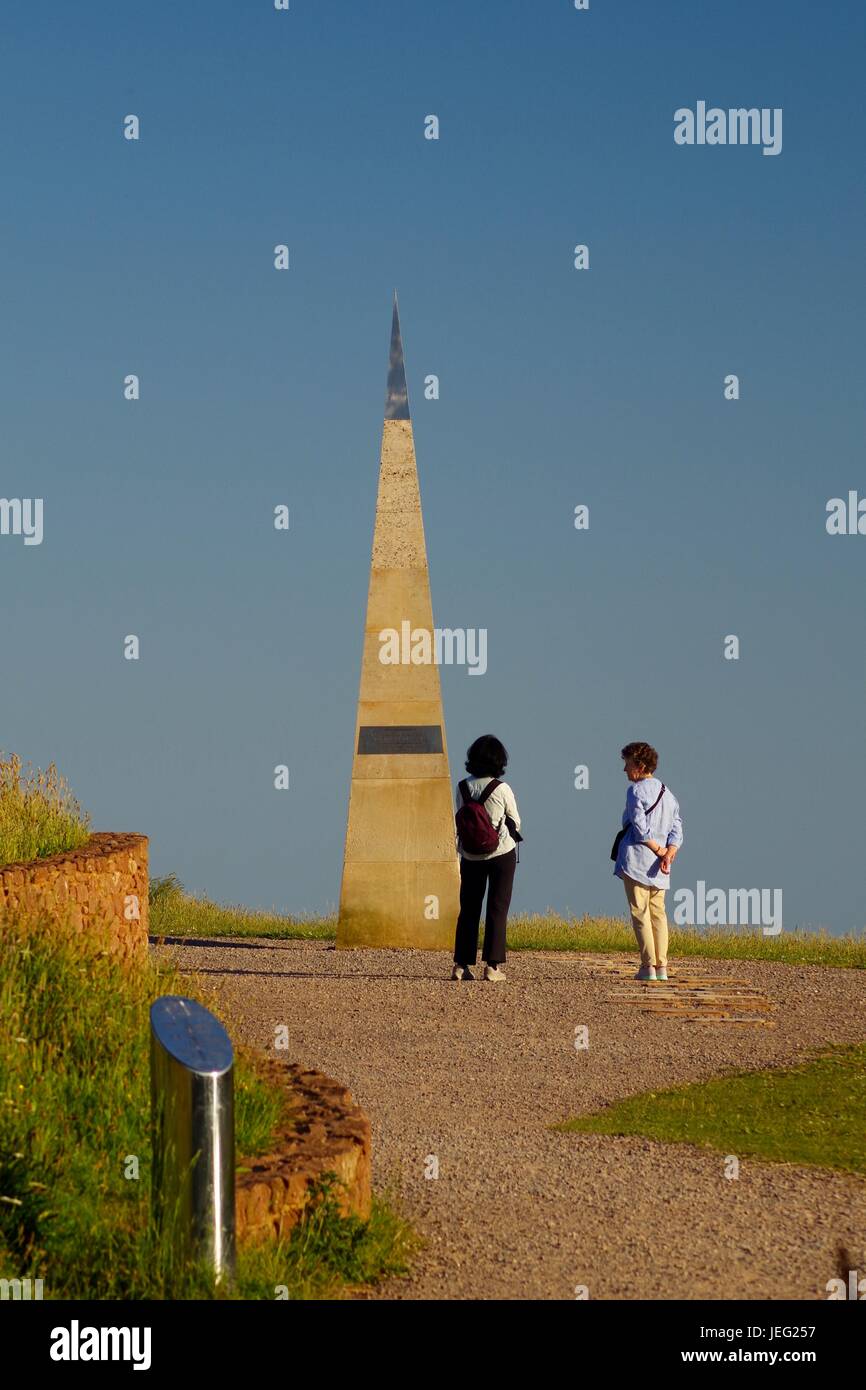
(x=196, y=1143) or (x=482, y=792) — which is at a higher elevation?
(x=482, y=792)

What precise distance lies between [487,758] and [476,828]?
801 millimetres

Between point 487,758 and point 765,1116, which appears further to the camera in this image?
point 487,758

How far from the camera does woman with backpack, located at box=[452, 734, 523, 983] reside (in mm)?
15250

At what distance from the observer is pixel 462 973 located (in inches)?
611

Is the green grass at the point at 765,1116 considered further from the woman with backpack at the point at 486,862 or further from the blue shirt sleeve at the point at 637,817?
the woman with backpack at the point at 486,862

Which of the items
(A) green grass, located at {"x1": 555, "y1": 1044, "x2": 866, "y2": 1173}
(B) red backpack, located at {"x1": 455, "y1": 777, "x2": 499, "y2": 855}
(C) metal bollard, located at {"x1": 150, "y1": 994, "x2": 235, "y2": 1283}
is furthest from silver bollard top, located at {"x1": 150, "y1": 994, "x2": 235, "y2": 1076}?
(B) red backpack, located at {"x1": 455, "y1": 777, "x2": 499, "y2": 855}

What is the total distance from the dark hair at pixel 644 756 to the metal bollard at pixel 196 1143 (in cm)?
954

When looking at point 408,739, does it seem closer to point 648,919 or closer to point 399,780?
point 399,780

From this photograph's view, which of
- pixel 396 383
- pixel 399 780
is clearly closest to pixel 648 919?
pixel 399 780

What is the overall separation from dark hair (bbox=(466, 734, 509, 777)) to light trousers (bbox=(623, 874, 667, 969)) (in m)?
1.72

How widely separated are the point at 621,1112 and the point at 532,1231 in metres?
2.97

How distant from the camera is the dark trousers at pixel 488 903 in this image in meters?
15.3
